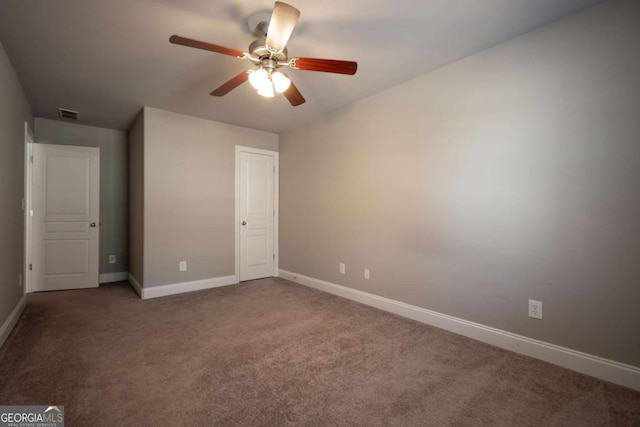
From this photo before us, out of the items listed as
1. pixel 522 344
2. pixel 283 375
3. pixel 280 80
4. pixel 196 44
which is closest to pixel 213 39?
pixel 196 44

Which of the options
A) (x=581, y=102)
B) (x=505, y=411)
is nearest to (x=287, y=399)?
(x=505, y=411)

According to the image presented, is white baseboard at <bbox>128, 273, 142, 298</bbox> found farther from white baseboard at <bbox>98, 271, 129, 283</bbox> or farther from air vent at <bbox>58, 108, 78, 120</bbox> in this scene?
air vent at <bbox>58, 108, 78, 120</bbox>

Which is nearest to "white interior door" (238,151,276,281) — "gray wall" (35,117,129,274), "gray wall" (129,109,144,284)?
"gray wall" (129,109,144,284)

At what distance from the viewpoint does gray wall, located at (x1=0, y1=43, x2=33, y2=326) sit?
2404mm

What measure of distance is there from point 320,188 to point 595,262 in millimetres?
2919

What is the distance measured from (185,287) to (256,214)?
1475 mm

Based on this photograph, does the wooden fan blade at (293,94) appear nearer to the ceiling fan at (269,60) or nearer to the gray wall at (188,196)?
the ceiling fan at (269,60)

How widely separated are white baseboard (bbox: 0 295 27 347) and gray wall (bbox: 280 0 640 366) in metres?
3.31

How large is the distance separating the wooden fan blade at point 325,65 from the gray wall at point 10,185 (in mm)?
2439

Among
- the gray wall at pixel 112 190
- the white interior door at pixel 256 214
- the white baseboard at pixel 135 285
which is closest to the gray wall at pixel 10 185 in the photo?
the white baseboard at pixel 135 285

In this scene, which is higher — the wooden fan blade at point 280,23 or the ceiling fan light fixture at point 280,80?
the wooden fan blade at point 280,23

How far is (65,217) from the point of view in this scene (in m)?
4.18

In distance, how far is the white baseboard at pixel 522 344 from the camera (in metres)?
1.84

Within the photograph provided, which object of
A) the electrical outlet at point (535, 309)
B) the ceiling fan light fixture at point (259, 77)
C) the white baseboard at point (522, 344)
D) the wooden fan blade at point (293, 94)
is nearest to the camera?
the white baseboard at point (522, 344)
